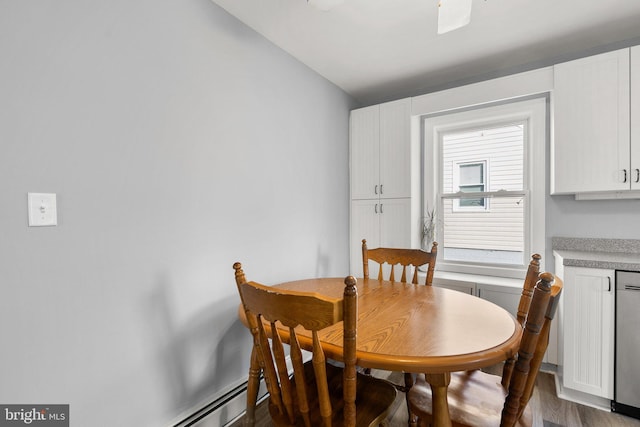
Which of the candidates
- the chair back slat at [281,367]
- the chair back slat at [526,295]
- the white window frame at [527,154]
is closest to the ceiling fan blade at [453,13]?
the chair back slat at [526,295]

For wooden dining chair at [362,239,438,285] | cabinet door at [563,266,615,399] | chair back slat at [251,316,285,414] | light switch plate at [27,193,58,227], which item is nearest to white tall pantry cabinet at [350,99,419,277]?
wooden dining chair at [362,239,438,285]

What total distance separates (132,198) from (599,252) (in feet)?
10.3

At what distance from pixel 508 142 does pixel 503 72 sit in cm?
63

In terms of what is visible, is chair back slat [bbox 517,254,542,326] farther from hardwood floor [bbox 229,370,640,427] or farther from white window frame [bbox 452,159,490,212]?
white window frame [bbox 452,159,490,212]

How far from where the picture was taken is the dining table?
0.99 meters

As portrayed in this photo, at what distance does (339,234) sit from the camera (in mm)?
3051

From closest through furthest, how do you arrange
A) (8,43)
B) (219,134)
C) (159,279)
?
(8,43)
(159,279)
(219,134)

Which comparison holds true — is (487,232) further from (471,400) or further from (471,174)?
(471,400)

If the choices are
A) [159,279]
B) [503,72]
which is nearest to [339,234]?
[159,279]

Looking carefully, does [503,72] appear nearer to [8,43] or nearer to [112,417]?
[8,43]

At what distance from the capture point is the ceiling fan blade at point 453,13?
4.52 ft

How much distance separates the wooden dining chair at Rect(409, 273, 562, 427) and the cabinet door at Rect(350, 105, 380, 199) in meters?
1.94

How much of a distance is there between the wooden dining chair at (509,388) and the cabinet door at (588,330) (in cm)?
104

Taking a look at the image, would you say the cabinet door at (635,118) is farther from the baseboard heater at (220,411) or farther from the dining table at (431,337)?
the baseboard heater at (220,411)
